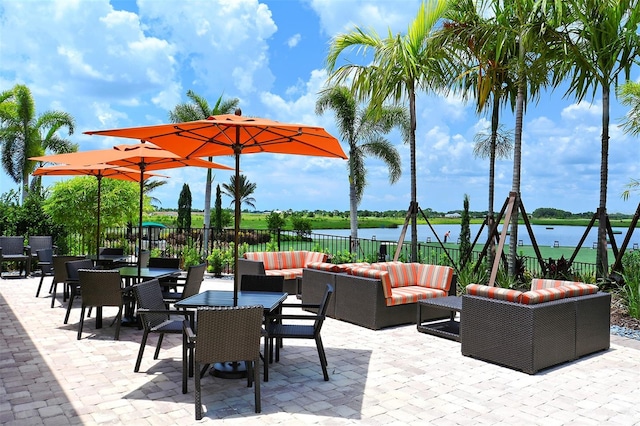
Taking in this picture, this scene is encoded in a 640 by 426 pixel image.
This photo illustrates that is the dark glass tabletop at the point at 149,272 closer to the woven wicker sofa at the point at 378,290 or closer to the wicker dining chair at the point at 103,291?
the wicker dining chair at the point at 103,291

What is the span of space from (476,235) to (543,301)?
5.94 meters

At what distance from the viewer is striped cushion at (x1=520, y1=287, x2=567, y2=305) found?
5.16 meters

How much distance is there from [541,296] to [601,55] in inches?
241

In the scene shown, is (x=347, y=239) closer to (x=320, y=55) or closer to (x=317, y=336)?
A: (x=320, y=55)

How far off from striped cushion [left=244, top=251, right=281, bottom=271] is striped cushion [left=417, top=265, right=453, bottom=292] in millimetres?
3081

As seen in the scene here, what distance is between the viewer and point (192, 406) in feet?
13.2

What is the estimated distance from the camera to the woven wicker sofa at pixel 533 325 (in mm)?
5082

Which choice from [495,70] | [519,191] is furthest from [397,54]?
[519,191]

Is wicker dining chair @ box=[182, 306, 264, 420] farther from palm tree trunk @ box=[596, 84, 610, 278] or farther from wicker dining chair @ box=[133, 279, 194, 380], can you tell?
palm tree trunk @ box=[596, 84, 610, 278]

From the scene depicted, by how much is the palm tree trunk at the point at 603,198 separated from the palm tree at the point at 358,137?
1116cm

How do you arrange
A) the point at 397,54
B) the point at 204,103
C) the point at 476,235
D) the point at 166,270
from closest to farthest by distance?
the point at 166,270 < the point at 397,54 < the point at 476,235 < the point at 204,103

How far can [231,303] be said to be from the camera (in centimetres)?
478

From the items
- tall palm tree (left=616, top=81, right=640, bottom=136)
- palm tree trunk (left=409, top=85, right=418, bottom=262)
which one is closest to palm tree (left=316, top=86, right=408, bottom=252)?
tall palm tree (left=616, top=81, right=640, bottom=136)

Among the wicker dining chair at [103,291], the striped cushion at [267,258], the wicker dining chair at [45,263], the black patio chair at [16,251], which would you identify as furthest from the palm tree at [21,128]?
the wicker dining chair at [103,291]
